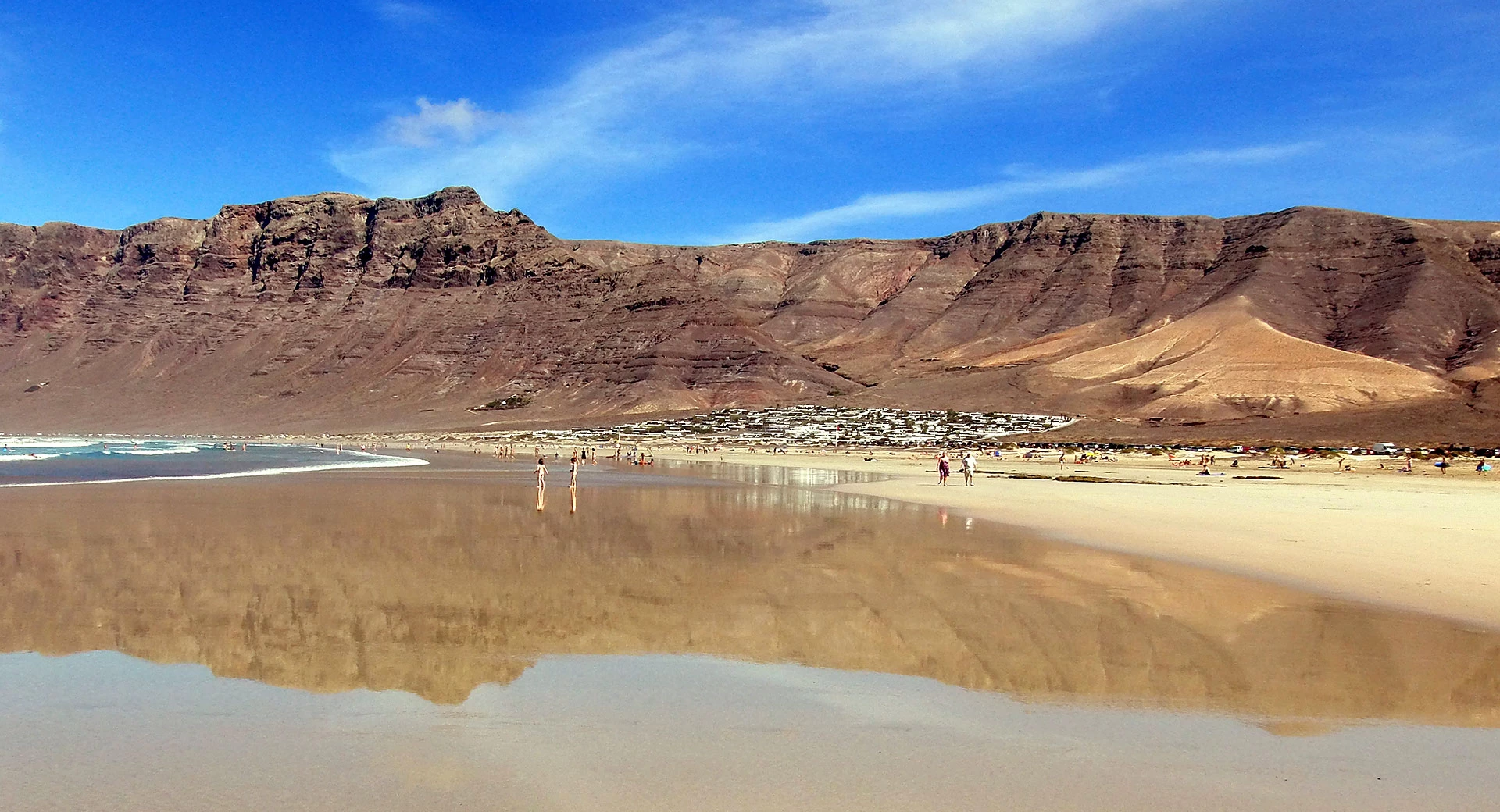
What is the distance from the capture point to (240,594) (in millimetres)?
11844

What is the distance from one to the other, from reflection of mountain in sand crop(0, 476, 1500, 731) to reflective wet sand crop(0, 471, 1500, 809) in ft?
0.19

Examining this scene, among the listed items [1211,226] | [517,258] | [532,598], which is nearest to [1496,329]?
[1211,226]

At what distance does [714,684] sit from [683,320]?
114 metres

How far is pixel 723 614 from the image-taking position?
11.2 meters

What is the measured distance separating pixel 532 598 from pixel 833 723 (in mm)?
5623

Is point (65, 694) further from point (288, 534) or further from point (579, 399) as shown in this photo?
point (579, 399)

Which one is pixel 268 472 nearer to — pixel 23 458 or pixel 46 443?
pixel 23 458

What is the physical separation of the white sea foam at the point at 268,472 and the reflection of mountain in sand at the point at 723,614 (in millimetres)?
15530

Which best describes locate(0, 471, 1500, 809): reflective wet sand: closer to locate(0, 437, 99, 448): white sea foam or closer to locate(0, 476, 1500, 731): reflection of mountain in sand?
locate(0, 476, 1500, 731): reflection of mountain in sand

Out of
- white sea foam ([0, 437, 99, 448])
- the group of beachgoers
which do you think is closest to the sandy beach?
the group of beachgoers

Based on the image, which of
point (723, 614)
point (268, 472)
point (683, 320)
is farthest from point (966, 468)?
point (683, 320)

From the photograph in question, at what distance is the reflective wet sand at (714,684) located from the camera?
5.95m

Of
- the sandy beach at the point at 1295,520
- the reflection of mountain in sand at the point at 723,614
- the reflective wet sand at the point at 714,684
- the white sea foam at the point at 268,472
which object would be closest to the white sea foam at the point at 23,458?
the white sea foam at the point at 268,472

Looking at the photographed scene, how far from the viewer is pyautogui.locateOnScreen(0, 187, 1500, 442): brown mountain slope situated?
357 ft
